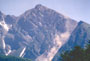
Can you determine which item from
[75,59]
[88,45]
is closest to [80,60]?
[75,59]

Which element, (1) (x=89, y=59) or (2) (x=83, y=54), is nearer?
(1) (x=89, y=59)

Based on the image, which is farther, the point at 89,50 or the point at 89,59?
the point at 89,50

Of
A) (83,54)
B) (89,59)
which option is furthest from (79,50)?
(89,59)

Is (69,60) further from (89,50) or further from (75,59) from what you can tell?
(89,50)

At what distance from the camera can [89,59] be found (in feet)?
323

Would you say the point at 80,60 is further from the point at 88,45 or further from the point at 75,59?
the point at 88,45

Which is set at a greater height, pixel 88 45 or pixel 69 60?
pixel 88 45

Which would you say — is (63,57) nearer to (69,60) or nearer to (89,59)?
(69,60)

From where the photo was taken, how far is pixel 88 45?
108 m

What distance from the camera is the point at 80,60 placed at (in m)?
102

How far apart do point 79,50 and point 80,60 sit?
6.01 meters

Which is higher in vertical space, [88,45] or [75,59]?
[88,45]

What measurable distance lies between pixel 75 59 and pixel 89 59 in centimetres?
628

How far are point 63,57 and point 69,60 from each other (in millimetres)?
3251
